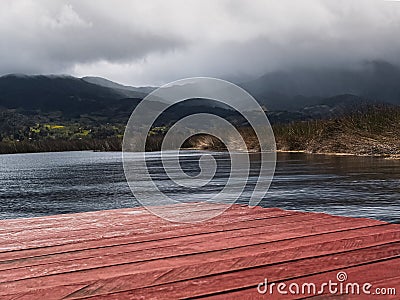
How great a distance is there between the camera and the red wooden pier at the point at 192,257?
6.57 ft

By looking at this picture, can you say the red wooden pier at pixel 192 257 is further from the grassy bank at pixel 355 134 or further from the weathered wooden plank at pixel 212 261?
the grassy bank at pixel 355 134

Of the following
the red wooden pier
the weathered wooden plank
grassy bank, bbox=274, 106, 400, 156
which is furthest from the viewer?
grassy bank, bbox=274, 106, 400, 156

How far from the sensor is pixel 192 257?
8.00ft

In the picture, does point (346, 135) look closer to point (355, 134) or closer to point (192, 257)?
point (355, 134)

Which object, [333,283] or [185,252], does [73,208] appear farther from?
[333,283]

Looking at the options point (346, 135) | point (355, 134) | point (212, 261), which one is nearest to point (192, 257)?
point (212, 261)

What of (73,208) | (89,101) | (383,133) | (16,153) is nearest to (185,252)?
(73,208)

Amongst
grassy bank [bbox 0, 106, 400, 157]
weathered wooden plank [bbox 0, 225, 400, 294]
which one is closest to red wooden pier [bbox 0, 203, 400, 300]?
weathered wooden plank [bbox 0, 225, 400, 294]

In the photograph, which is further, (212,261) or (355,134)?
(355,134)

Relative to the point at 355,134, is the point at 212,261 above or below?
below

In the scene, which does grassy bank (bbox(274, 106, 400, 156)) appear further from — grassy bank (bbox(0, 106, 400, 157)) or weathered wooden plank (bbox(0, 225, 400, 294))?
weathered wooden plank (bbox(0, 225, 400, 294))

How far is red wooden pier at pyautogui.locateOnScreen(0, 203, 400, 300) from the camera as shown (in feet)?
6.57

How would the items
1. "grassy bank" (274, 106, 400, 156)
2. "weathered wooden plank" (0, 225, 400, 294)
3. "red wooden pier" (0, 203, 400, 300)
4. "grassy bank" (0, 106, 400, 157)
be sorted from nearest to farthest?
"red wooden pier" (0, 203, 400, 300), "weathered wooden plank" (0, 225, 400, 294), "grassy bank" (274, 106, 400, 156), "grassy bank" (0, 106, 400, 157)

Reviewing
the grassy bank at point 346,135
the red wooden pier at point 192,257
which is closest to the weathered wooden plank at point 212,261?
the red wooden pier at point 192,257
